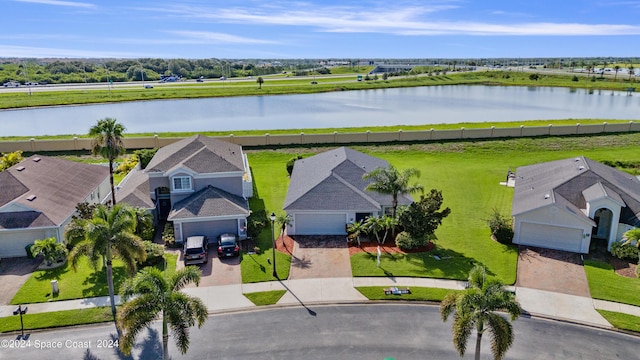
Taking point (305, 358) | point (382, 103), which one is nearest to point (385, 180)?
point (305, 358)

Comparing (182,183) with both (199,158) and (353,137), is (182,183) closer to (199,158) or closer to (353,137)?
(199,158)

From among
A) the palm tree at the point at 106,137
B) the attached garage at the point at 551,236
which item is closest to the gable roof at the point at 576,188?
the attached garage at the point at 551,236

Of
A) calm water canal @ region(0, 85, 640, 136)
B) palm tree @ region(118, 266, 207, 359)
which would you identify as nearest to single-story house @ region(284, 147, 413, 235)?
palm tree @ region(118, 266, 207, 359)

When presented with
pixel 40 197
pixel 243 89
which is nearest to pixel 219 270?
pixel 40 197

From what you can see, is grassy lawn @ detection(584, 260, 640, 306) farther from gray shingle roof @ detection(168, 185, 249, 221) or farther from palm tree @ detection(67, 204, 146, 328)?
palm tree @ detection(67, 204, 146, 328)

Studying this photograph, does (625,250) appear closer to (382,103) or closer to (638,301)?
(638,301)

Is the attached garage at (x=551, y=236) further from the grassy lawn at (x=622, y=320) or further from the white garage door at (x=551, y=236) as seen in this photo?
the grassy lawn at (x=622, y=320)
